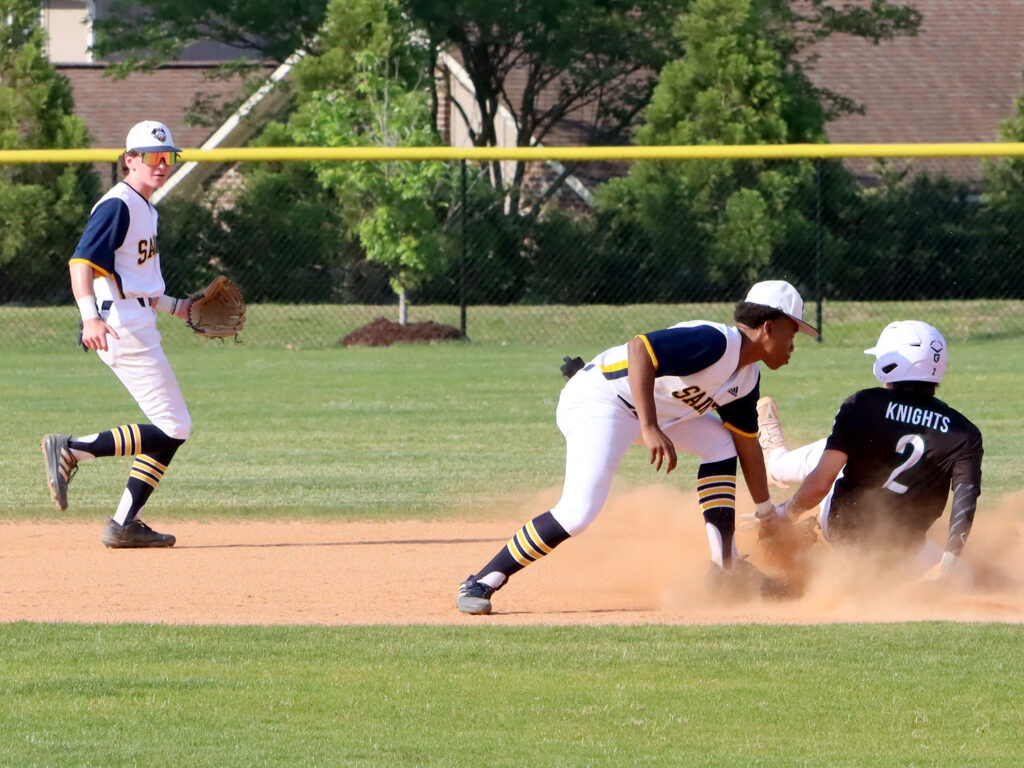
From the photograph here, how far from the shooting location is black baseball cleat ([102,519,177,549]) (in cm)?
767

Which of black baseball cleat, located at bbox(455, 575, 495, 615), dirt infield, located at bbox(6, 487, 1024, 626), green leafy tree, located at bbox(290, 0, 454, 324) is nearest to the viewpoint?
black baseball cleat, located at bbox(455, 575, 495, 615)

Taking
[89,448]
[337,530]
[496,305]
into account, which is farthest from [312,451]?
[496,305]

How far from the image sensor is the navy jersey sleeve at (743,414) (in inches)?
242

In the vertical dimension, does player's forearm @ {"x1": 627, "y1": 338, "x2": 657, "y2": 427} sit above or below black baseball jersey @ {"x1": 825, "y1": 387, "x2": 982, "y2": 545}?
above

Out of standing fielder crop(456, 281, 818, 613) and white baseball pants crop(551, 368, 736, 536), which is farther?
white baseball pants crop(551, 368, 736, 536)

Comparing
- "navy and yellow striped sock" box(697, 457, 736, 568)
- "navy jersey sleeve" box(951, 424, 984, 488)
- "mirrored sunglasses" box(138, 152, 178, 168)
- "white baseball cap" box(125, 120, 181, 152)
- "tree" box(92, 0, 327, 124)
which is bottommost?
"navy and yellow striped sock" box(697, 457, 736, 568)

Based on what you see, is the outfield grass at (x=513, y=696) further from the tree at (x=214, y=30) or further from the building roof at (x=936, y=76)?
the building roof at (x=936, y=76)

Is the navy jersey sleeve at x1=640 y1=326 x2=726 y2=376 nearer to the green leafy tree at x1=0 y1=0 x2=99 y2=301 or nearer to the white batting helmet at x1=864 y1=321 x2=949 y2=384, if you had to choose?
the white batting helmet at x1=864 y1=321 x2=949 y2=384

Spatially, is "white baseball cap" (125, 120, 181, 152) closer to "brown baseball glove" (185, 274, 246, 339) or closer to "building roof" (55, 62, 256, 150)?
"brown baseball glove" (185, 274, 246, 339)

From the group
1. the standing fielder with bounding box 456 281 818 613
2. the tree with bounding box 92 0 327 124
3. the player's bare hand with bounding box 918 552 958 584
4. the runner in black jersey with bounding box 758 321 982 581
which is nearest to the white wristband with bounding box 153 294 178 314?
the standing fielder with bounding box 456 281 818 613

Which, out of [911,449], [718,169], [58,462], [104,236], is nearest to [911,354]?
[911,449]

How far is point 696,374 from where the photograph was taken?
5770mm

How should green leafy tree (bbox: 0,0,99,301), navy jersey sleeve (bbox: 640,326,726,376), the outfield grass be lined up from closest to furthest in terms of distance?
1. the outfield grass
2. navy jersey sleeve (bbox: 640,326,726,376)
3. green leafy tree (bbox: 0,0,99,301)

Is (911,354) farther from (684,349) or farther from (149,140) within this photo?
(149,140)
